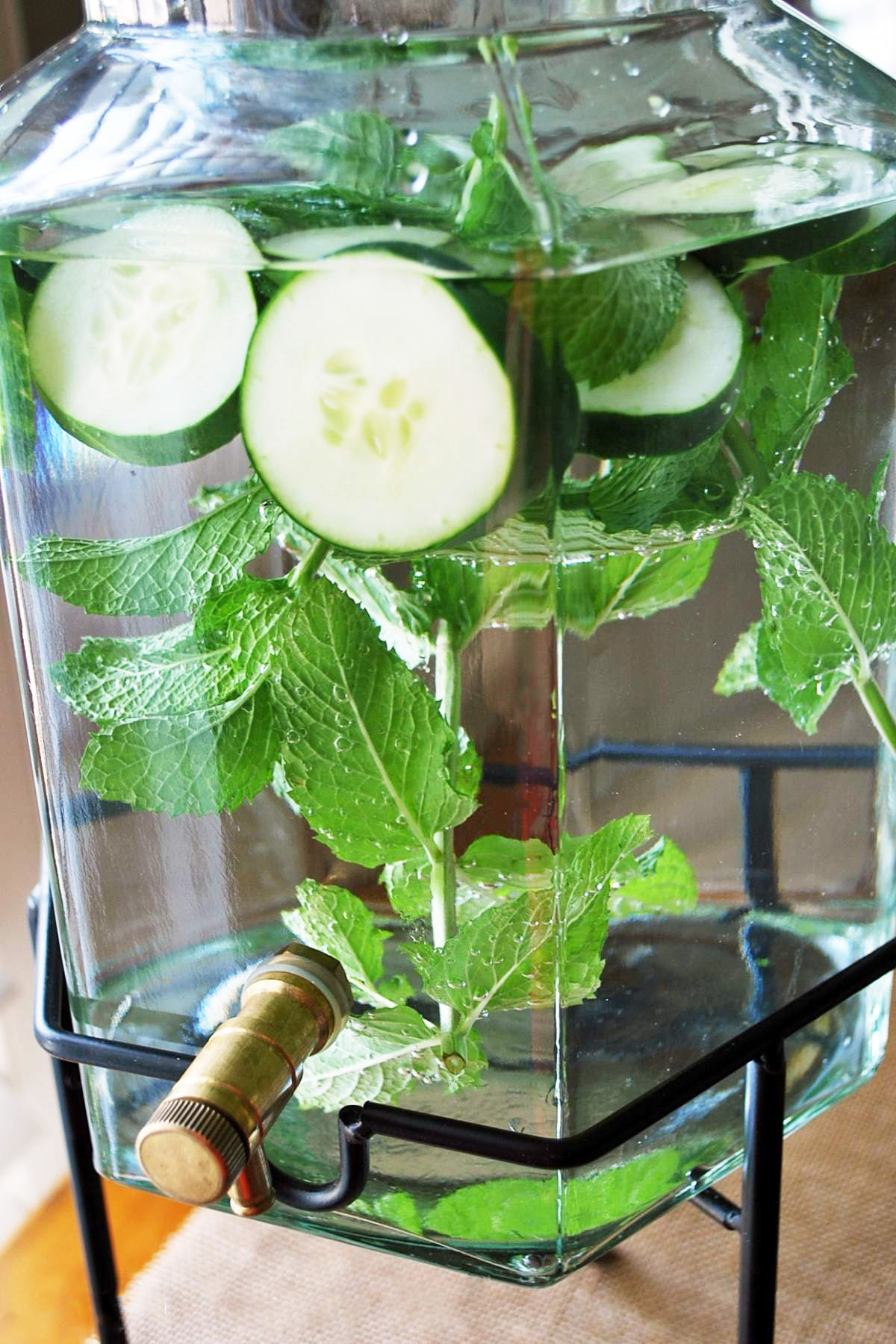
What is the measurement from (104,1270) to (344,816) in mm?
247

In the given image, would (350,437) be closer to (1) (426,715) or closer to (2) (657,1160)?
(1) (426,715)

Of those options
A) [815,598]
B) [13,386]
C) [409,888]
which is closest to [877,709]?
[815,598]

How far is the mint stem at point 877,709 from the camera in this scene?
1.49 feet

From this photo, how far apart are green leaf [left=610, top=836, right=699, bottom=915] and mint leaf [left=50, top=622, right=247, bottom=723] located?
12 centimetres

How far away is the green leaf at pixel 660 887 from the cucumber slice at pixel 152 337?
0.53 ft

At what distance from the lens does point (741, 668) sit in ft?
1.36

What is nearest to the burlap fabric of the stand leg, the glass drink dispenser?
the stand leg

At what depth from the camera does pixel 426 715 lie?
37cm

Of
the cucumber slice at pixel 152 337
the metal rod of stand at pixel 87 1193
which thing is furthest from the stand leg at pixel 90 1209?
the cucumber slice at pixel 152 337

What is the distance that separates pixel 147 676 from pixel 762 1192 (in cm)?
24

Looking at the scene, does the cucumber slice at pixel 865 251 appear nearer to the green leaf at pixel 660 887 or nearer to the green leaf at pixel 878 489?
the green leaf at pixel 878 489

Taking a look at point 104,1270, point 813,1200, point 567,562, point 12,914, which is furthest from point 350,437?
point 12,914

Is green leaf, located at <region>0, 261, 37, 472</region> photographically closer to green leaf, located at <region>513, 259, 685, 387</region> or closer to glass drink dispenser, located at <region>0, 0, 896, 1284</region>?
glass drink dispenser, located at <region>0, 0, 896, 1284</region>

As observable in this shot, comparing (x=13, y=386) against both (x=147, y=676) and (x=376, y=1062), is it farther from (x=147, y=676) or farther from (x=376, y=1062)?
(x=376, y=1062)
